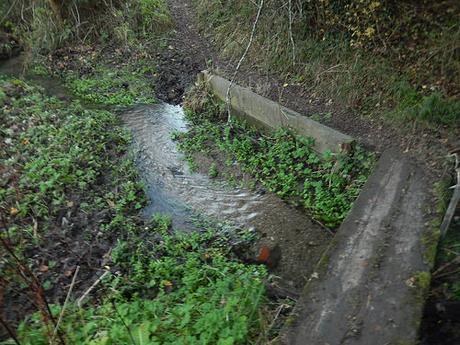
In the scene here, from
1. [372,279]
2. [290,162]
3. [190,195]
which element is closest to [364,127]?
[290,162]

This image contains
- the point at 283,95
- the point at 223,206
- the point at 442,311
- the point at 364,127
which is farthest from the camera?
the point at 283,95

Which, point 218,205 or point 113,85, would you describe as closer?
point 218,205

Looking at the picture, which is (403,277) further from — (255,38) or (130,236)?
(255,38)

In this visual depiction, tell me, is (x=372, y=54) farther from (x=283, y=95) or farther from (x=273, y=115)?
(x=273, y=115)

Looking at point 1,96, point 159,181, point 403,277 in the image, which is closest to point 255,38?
point 159,181

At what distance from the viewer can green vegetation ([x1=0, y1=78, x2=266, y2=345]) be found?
10.1ft

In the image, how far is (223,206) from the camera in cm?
532

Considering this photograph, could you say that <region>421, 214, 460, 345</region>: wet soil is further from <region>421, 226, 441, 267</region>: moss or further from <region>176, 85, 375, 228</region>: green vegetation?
<region>176, 85, 375, 228</region>: green vegetation

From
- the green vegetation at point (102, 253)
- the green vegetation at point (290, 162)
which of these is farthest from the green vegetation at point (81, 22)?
the green vegetation at point (290, 162)

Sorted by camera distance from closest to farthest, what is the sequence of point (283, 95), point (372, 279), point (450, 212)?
point (372, 279)
point (450, 212)
point (283, 95)

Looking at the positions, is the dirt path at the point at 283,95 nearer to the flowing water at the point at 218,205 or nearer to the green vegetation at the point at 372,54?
the green vegetation at the point at 372,54

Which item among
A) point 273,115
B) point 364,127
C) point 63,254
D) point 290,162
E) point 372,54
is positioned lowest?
point 63,254

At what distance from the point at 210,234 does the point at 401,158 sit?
2347 mm

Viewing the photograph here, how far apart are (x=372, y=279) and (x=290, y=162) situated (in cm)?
268
